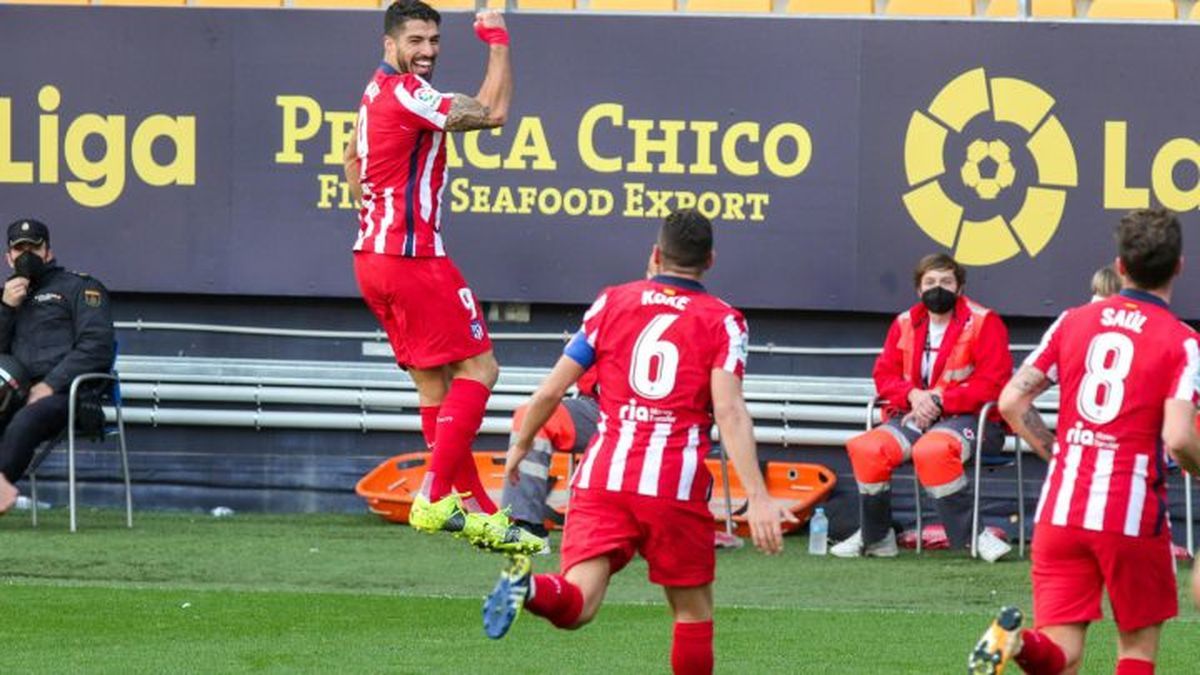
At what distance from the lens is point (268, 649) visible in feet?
28.9

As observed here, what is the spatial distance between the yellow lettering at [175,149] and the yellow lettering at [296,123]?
54 centimetres

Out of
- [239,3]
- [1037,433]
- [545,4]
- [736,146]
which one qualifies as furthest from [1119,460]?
[239,3]

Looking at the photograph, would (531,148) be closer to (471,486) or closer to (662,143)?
(662,143)

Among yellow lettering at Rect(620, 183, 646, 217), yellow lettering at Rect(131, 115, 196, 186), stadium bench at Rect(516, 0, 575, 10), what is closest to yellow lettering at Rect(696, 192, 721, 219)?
yellow lettering at Rect(620, 183, 646, 217)

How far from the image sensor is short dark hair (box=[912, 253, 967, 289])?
1226 centimetres

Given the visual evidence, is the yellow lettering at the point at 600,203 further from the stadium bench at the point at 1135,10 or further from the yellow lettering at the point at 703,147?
the stadium bench at the point at 1135,10

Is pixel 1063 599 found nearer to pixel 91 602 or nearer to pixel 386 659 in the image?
pixel 386 659

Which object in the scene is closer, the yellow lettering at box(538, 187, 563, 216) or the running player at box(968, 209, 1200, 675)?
the running player at box(968, 209, 1200, 675)

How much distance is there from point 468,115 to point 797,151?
397cm

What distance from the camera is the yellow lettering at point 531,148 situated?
13.4 m

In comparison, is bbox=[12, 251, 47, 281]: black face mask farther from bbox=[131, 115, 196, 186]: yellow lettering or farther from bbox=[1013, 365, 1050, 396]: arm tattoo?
bbox=[1013, 365, 1050, 396]: arm tattoo

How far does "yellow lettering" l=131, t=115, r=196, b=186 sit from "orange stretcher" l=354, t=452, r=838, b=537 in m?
1.99

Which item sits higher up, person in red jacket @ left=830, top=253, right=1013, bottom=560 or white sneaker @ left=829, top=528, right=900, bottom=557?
person in red jacket @ left=830, top=253, right=1013, bottom=560

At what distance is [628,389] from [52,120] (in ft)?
23.8
